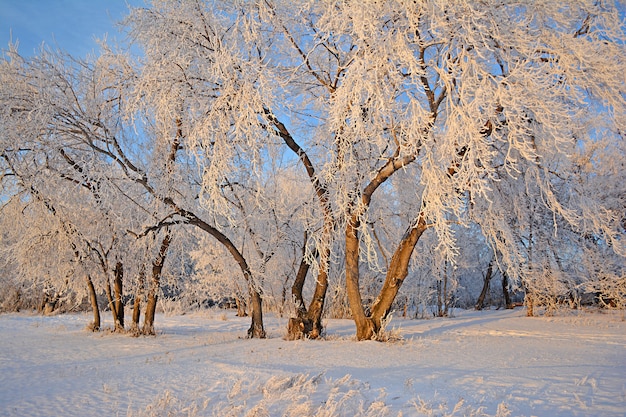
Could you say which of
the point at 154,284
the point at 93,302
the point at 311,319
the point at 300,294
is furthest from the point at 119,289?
the point at 311,319

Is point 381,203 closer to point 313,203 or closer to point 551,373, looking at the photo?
point 313,203

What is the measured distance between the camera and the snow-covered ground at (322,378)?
422 centimetres

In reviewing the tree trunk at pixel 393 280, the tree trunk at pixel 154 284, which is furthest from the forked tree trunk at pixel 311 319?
the tree trunk at pixel 154 284

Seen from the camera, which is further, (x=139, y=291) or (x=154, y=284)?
(x=139, y=291)

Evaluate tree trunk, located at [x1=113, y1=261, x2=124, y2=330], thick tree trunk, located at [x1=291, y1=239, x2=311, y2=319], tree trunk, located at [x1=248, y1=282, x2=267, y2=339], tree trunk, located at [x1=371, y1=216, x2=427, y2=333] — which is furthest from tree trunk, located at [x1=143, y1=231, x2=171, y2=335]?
tree trunk, located at [x1=371, y1=216, x2=427, y2=333]

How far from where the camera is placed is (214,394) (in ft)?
15.4

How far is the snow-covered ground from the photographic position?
4.22 m

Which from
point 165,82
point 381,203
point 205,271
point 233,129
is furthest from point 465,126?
point 205,271

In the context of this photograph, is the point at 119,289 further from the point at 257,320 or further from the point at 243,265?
the point at 257,320

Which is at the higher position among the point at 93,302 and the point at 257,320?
the point at 93,302

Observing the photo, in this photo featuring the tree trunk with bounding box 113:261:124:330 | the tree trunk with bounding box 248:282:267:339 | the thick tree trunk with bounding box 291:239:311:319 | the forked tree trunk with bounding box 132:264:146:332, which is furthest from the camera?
the tree trunk with bounding box 113:261:124:330

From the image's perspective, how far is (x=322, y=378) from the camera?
523 cm

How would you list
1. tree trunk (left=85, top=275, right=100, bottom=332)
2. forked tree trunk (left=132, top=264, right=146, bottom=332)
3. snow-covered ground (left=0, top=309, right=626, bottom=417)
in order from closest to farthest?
snow-covered ground (left=0, top=309, right=626, bottom=417) < forked tree trunk (left=132, top=264, right=146, bottom=332) < tree trunk (left=85, top=275, right=100, bottom=332)

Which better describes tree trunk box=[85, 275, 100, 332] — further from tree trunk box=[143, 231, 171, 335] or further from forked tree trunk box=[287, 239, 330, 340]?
forked tree trunk box=[287, 239, 330, 340]
